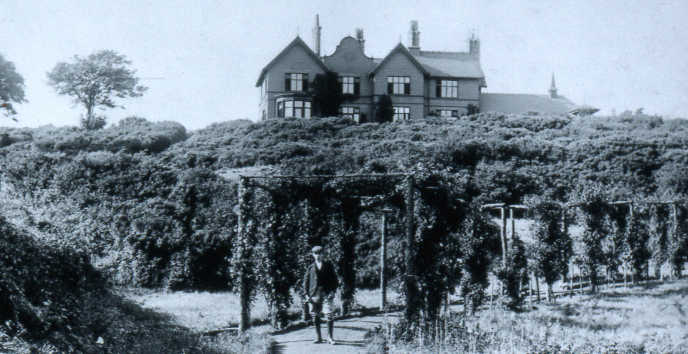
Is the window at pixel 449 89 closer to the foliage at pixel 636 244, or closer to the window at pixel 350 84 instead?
the window at pixel 350 84

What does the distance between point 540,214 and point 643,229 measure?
4046 millimetres

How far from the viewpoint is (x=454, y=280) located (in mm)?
11125

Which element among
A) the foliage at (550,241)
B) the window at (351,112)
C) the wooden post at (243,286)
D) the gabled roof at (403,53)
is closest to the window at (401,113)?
the window at (351,112)

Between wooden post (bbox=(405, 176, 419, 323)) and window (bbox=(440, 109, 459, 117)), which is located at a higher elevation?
window (bbox=(440, 109, 459, 117))

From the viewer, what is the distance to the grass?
8875 millimetres

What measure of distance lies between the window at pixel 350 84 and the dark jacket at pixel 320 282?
116 ft

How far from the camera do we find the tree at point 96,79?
34.0 meters

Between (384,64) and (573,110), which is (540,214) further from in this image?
(573,110)

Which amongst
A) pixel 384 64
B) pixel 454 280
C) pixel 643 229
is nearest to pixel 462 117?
pixel 384 64

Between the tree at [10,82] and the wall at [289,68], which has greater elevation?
the wall at [289,68]

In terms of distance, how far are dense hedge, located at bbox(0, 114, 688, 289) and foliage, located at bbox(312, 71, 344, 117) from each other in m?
3.73

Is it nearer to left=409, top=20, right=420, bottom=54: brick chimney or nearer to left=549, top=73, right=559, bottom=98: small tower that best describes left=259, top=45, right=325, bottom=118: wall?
left=409, top=20, right=420, bottom=54: brick chimney

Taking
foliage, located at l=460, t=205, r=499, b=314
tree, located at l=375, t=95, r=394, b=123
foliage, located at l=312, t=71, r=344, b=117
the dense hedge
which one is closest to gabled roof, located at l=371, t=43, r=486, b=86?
tree, located at l=375, t=95, r=394, b=123

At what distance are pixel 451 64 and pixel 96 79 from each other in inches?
1009
